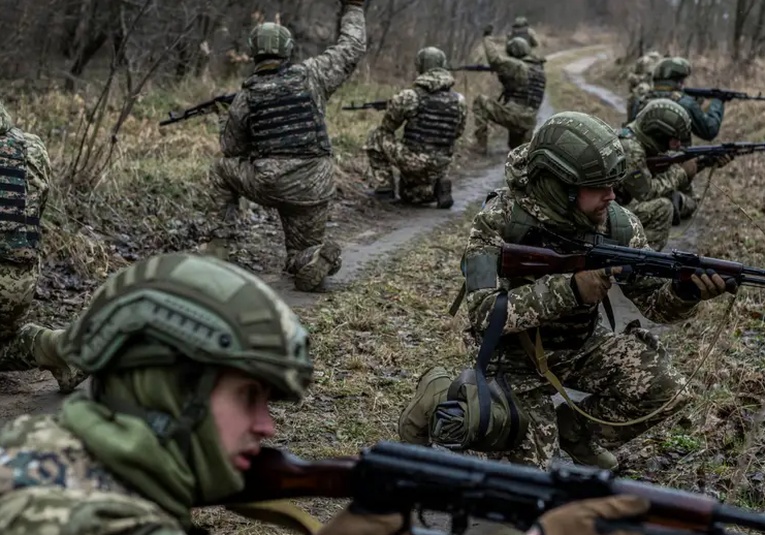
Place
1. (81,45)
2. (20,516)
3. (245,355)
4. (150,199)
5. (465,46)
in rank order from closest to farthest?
(20,516) < (245,355) < (150,199) < (81,45) < (465,46)

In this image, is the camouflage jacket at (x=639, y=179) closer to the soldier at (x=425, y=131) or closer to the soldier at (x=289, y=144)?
the soldier at (x=289, y=144)

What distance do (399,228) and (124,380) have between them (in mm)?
9036

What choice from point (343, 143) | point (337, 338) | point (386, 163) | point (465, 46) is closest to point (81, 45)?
point (343, 143)

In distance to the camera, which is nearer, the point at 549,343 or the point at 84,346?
the point at 84,346

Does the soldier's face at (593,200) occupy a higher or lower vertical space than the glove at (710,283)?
higher

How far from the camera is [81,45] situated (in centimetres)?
1480

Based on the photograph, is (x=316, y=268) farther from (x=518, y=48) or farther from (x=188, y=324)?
(x=518, y=48)

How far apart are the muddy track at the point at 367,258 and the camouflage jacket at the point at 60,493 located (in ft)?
11.7

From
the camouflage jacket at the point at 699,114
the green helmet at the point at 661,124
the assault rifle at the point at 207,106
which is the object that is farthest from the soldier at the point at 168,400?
the camouflage jacket at the point at 699,114

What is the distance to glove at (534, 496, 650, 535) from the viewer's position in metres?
1.96

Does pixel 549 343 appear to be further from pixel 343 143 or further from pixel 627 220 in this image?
pixel 343 143

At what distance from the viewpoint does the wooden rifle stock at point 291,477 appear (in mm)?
2201

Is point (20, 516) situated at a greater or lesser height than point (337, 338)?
greater

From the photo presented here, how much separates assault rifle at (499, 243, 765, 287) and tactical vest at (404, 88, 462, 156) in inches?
312
